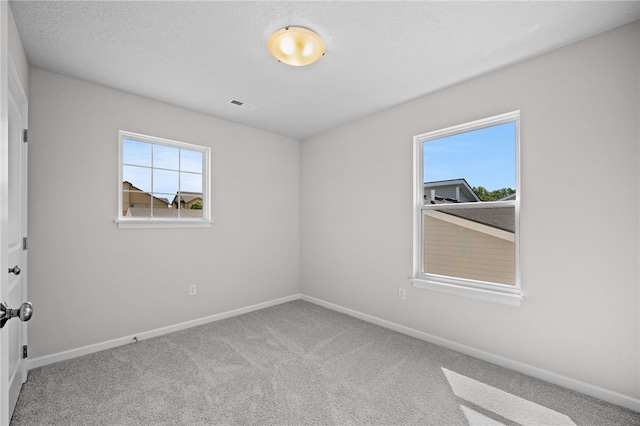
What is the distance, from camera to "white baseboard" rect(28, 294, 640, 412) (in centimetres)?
212

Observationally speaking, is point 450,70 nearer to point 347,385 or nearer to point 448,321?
point 448,321

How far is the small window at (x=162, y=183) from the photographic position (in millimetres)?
3131

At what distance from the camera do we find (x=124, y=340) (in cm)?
299

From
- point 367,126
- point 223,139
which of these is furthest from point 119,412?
point 367,126

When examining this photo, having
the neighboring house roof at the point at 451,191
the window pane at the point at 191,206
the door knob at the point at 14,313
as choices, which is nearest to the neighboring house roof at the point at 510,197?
the neighboring house roof at the point at 451,191

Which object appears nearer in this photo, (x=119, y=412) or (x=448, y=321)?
(x=119, y=412)

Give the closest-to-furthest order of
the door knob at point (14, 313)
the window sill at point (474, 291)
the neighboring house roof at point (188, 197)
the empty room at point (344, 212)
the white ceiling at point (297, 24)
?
the door knob at point (14, 313)
the white ceiling at point (297, 24)
the empty room at point (344, 212)
the window sill at point (474, 291)
the neighboring house roof at point (188, 197)

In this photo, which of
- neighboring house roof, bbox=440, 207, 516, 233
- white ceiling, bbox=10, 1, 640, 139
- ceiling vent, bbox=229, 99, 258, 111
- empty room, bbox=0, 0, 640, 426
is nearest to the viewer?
white ceiling, bbox=10, 1, 640, 139

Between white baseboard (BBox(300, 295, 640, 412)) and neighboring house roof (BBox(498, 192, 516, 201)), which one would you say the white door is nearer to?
white baseboard (BBox(300, 295, 640, 412))

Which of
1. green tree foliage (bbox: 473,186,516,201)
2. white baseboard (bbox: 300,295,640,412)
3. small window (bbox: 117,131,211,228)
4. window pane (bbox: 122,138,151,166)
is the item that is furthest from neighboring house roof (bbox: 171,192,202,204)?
green tree foliage (bbox: 473,186,516,201)

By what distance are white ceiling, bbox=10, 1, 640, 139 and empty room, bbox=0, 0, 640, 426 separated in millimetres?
19

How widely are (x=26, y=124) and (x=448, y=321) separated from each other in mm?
4080

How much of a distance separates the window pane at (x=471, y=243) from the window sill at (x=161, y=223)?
2627mm

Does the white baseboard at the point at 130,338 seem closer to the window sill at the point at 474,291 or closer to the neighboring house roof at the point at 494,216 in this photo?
the window sill at the point at 474,291
